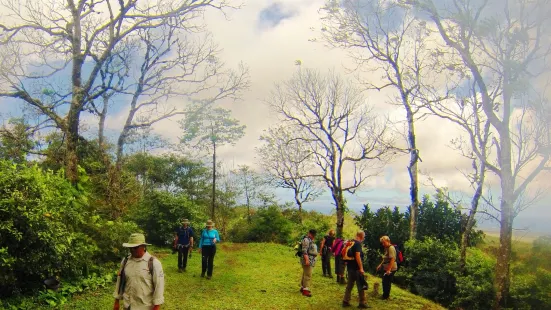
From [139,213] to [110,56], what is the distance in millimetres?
8542

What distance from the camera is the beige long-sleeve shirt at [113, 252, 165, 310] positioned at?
5023 mm

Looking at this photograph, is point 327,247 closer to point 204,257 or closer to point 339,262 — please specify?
point 339,262

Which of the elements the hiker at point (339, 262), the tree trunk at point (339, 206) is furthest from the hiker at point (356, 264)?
the tree trunk at point (339, 206)

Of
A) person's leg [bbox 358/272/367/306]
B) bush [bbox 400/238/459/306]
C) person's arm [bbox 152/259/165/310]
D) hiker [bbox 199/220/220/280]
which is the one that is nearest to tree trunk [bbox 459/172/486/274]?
bush [bbox 400/238/459/306]

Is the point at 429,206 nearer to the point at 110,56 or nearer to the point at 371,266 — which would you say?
the point at 371,266

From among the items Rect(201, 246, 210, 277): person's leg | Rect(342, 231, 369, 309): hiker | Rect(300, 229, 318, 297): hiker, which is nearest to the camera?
Rect(342, 231, 369, 309): hiker

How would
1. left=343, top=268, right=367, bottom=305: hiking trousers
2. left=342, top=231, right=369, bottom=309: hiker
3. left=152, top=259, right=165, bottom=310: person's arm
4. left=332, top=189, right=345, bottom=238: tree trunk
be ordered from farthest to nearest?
left=332, top=189, right=345, bottom=238: tree trunk, left=343, top=268, right=367, bottom=305: hiking trousers, left=342, top=231, right=369, bottom=309: hiker, left=152, top=259, right=165, bottom=310: person's arm

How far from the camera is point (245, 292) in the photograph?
10992 mm

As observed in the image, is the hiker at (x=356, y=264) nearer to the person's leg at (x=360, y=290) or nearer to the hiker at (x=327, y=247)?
the person's leg at (x=360, y=290)

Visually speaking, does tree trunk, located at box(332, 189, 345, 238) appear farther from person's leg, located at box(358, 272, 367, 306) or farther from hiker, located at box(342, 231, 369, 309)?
hiker, located at box(342, 231, 369, 309)

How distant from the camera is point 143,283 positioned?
16.6 feet

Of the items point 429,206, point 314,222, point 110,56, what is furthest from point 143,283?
point 314,222

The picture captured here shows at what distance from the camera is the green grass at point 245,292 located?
9.25m

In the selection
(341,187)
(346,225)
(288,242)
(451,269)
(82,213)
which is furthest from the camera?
(346,225)
